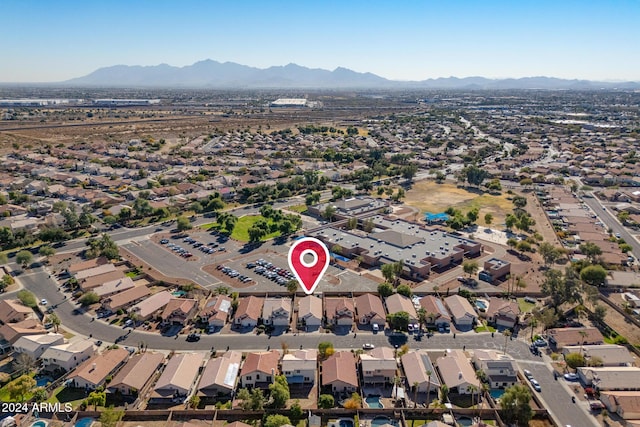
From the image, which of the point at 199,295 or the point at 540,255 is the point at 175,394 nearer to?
the point at 199,295

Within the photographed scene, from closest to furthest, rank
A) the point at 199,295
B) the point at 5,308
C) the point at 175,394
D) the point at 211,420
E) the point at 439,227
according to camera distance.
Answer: the point at 211,420 < the point at 175,394 < the point at 5,308 < the point at 199,295 < the point at 439,227

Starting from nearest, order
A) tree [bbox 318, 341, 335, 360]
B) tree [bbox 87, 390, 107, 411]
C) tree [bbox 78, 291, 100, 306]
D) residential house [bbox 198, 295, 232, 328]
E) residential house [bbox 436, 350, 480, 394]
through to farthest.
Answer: tree [bbox 87, 390, 107, 411] < residential house [bbox 436, 350, 480, 394] < tree [bbox 318, 341, 335, 360] < residential house [bbox 198, 295, 232, 328] < tree [bbox 78, 291, 100, 306]

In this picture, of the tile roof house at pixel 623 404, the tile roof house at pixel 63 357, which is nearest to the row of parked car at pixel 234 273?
the tile roof house at pixel 63 357

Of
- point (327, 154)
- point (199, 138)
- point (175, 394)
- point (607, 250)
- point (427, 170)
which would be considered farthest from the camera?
point (199, 138)

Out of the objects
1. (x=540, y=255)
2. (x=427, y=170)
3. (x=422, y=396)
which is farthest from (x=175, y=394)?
(x=427, y=170)

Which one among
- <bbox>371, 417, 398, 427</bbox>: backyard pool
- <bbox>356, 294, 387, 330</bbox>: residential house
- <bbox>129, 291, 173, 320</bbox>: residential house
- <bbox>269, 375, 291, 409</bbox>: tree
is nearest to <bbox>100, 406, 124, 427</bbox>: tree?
<bbox>269, 375, 291, 409</bbox>: tree

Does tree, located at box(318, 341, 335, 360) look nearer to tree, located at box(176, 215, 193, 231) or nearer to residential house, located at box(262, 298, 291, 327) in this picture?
residential house, located at box(262, 298, 291, 327)
